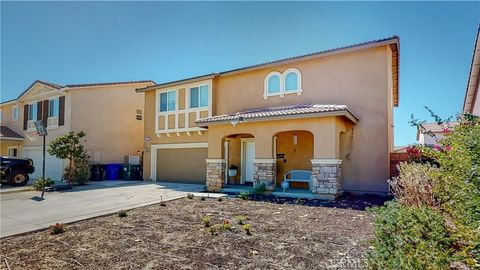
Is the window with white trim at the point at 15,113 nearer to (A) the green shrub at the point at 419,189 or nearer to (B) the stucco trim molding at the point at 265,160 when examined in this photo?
(B) the stucco trim molding at the point at 265,160

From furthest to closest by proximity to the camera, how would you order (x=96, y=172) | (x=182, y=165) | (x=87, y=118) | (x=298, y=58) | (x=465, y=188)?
(x=87, y=118) < (x=96, y=172) < (x=182, y=165) < (x=298, y=58) < (x=465, y=188)

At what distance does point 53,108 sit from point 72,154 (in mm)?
7681

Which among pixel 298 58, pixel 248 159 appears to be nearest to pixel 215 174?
pixel 248 159

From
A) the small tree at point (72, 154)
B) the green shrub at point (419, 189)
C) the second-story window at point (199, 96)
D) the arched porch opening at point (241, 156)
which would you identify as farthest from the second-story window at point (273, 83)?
the small tree at point (72, 154)

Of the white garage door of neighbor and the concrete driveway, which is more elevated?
the white garage door of neighbor

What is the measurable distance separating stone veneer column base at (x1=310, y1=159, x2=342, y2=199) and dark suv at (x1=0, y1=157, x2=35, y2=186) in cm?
1676

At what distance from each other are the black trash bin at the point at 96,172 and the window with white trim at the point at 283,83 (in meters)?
12.5

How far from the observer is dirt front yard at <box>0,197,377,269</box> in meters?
4.43

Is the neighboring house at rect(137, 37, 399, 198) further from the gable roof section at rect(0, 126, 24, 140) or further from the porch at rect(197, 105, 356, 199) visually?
the gable roof section at rect(0, 126, 24, 140)

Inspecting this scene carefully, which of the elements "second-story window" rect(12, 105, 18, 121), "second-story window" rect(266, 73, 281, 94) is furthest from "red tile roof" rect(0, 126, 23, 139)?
"second-story window" rect(266, 73, 281, 94)

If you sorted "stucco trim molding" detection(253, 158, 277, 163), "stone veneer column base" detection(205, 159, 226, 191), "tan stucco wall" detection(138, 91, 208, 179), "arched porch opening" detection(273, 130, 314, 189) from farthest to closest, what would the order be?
"tan stucco wall" detection(138, 91, 208, 179) < "arched porch opening" detection(273, 130, 314, 189) < "stone veneer column base" detection(205, 159, 226, 191) < "stucco trim molding" detection(253, 158, 277, 163)

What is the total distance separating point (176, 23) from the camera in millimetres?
11641

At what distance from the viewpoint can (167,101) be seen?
687 inches

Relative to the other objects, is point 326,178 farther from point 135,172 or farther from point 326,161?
point 135,172
